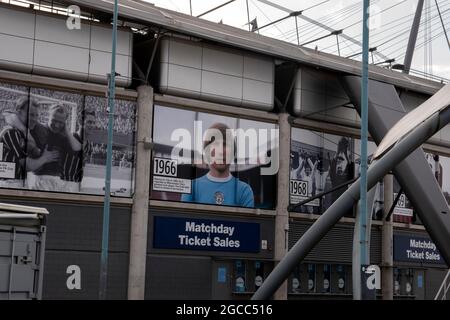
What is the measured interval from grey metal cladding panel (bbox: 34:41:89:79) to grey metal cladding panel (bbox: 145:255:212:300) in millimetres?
7916

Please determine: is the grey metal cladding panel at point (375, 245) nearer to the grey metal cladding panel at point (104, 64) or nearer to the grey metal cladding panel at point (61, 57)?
the grey metal cladding panel at point (104, 64)

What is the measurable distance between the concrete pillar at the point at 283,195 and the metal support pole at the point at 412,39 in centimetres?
1508

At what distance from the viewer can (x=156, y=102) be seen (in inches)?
1198

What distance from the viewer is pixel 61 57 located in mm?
28016

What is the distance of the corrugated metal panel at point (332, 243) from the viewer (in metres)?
34.3

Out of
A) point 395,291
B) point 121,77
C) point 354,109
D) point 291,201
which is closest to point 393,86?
point 354,109

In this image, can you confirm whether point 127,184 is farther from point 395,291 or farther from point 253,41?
point 395,291

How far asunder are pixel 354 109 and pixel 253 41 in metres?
7.83

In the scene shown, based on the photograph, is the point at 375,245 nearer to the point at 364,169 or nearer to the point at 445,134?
the point at 445,134

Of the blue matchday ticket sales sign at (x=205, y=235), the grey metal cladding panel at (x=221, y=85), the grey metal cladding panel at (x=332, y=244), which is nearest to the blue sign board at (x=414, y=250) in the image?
the grey metal cladding panel at (x=332, y=244)

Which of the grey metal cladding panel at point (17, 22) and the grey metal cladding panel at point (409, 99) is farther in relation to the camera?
the grey metal cladding panel at point (409, 99)

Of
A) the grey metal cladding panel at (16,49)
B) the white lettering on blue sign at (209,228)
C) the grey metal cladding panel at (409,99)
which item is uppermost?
the grey metal cladding panel at (409,99)

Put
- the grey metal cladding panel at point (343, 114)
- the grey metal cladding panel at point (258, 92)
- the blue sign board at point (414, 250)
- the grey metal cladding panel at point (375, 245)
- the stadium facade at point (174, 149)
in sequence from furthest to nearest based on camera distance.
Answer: the blue sign board at point (414, 250)
the grey metal cladding panel at point (375, 245)
the grey metal cladding panel at point (343, 114)
the grey metal cladding panel at point (258, 92)
the stadium facade at point (174, 149)

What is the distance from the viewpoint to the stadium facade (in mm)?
27594
